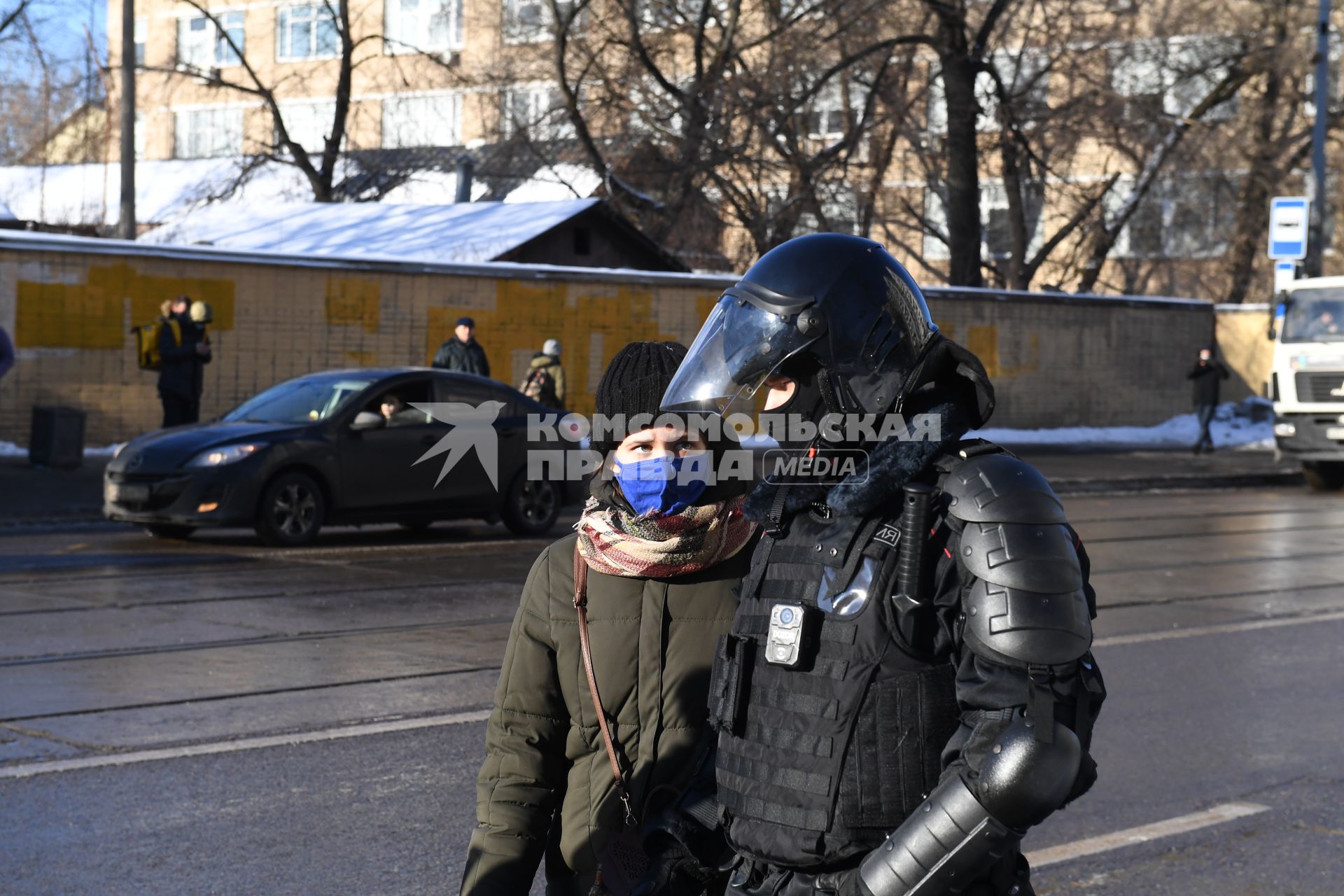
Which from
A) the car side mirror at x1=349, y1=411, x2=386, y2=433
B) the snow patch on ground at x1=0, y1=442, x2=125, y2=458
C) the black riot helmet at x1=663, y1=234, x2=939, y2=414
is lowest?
the snow patch on ground at x1=0, y1=442, x2=125, y2=458

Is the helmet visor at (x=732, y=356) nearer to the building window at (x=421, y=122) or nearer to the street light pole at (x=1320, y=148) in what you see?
the street light pole at (x=1320, y=148)

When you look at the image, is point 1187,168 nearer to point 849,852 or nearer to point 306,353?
point 306,353

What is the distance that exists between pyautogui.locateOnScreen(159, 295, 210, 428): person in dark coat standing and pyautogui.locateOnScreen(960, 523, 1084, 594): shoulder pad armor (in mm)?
15630

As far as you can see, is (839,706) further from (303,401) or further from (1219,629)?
(303,401)

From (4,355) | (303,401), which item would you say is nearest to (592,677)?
(303,401)

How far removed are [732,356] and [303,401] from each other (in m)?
11.3

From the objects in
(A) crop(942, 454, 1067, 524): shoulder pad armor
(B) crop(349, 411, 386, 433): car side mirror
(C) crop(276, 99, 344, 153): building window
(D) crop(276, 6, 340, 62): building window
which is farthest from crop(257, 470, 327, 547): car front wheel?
(C) crop(276, 99, 344, 153): building window

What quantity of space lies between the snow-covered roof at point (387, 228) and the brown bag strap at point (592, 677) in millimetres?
23382

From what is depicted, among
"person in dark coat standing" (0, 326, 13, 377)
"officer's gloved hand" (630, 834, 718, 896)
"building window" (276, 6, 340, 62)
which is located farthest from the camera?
"building window" (276, 6, 340, 62)

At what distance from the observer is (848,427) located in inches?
93.8

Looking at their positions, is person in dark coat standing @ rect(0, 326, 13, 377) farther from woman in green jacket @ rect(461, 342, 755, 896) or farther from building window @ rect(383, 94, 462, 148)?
building window @ rect(383, 94, 462, 148)

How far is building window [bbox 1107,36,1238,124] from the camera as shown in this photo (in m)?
31.6

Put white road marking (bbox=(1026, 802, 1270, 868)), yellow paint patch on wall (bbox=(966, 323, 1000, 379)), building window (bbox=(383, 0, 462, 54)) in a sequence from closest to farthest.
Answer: white road marking (bbox=(1026, 802, 1270, 868)), yellow paint patch on wall (bbox=(966, 323, 1000, 379)), building window (bbox=(383, 0, 462, 54))

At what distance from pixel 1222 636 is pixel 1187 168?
84.5 ft
